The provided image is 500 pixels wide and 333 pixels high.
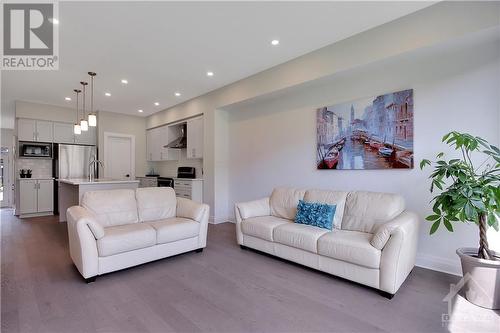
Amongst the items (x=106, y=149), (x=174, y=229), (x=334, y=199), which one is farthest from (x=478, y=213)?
(x=106, y=149)

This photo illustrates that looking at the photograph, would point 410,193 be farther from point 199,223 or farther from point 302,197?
point 199,223

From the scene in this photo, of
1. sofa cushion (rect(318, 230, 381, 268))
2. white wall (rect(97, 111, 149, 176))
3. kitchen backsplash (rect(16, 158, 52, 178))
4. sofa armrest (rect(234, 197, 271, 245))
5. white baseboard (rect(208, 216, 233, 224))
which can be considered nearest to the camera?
sofa cushion (rect(318, 230, 381, 268))

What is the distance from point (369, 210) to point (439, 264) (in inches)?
37.5

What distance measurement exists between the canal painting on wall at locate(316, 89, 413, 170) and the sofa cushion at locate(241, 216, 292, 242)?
1131 millimetres

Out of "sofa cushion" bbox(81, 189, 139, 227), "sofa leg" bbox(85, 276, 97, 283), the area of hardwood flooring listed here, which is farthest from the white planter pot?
"sofa cushion" bbox(81, 189, 139, 227)

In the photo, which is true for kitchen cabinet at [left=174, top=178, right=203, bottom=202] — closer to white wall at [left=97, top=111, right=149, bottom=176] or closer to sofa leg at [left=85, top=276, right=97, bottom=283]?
white wall at [left=97, top=111, right=149, bottom=176]

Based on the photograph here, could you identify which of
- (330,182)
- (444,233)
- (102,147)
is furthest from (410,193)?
(102,147)

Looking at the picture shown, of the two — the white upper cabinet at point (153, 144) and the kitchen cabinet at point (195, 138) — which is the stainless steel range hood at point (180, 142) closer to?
the kitchen cabinet at point (195, 138)

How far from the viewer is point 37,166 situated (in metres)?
6.34

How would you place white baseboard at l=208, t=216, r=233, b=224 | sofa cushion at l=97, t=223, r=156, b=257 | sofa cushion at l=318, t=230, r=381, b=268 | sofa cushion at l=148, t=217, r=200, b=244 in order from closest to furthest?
sofa cushion at l=318, t=230, r=381, b=268 < sofa cushion at l=97, t=223, r=156, b=257 < sofa cushion at l=148, t=217, r=200, b=244 < white baseboard at l=208, t=216, r=233, b=224

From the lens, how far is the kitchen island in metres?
4.05

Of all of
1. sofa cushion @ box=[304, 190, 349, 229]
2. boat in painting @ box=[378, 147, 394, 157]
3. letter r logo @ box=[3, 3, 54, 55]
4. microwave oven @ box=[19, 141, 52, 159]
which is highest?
letter r logo @ box=[3, 3, 54, 55]

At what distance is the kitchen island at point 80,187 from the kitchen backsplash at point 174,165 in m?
1.58

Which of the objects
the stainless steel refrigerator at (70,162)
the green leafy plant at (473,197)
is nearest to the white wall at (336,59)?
the green leafy plant at (473,197)
